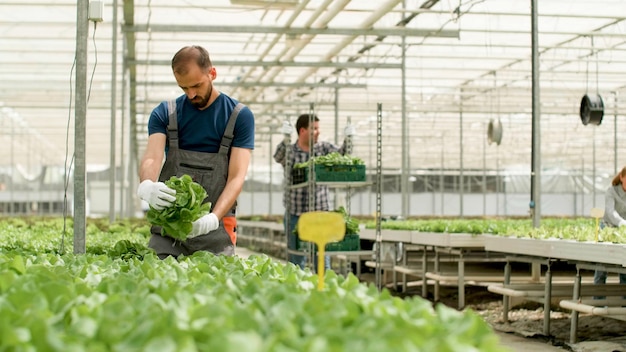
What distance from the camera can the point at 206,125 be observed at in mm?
4062

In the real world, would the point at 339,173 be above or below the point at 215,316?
above

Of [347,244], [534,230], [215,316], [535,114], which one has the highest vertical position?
[535,114]

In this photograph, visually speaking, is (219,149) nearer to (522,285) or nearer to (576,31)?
(522,285)

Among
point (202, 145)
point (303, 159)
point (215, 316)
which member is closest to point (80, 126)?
point (202, 145)

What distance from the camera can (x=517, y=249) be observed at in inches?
293

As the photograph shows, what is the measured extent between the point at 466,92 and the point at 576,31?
23.6 feet

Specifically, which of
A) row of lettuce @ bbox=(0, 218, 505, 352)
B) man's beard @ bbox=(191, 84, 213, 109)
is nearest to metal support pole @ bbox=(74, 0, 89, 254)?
man's beard @ bbox=(191, 84, 213, 109)

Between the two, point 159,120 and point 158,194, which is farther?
point 159,120

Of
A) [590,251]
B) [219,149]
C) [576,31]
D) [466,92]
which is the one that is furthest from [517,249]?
[466,92]

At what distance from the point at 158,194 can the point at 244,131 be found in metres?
0.65

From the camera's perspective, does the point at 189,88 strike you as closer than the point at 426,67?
Yes

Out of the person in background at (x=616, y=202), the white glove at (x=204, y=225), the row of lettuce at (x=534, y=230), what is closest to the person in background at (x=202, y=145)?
the white glove at (x=204, y=225)

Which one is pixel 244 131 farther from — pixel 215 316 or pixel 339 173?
pixel 339 173

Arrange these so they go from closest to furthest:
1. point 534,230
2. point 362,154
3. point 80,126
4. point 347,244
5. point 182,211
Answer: point 182,211, point 80,126, point 534,230, point 347,244, point 362,154
